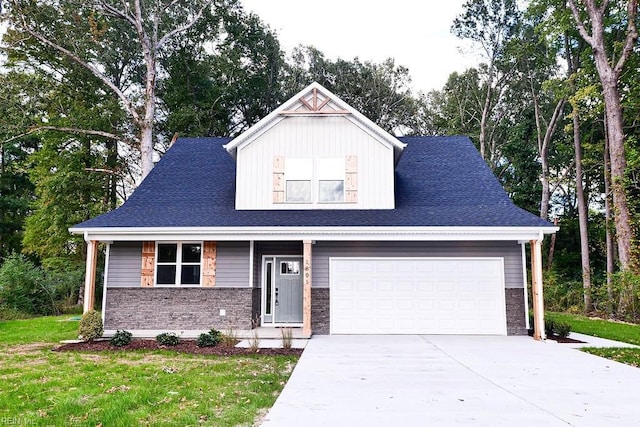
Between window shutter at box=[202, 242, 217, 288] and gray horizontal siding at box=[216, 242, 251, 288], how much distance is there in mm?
104

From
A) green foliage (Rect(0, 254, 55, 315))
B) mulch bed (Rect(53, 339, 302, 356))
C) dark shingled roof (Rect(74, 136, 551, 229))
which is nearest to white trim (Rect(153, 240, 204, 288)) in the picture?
dark shingled roof (Rect(74, 136, 551, 229))

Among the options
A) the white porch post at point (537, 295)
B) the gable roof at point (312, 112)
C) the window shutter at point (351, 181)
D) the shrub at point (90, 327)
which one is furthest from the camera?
the gable roof at point (312, 112)

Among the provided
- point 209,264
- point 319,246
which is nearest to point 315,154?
point 319,246

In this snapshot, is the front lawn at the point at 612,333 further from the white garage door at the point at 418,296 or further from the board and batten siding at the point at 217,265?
the board and batten siding at the point at 217,265

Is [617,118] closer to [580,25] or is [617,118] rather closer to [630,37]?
[630,37]

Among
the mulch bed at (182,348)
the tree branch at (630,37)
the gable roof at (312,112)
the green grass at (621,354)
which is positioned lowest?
the mulch bed at (182,348)

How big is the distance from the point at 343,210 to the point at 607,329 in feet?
28.9

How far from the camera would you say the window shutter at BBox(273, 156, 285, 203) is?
13.2 m

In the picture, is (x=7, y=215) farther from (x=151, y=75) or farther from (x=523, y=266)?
(x=523, y=266)

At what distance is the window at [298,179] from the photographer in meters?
13.4

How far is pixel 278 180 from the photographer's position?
1329 centimetres

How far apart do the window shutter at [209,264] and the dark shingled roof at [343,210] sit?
0.82 m

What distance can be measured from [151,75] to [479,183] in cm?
1446

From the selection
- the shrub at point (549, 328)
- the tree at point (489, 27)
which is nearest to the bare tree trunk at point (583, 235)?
the tree at point (489, 27)
